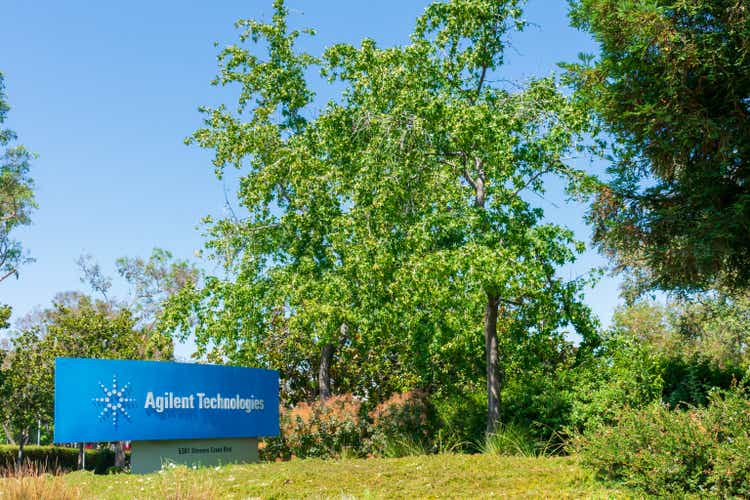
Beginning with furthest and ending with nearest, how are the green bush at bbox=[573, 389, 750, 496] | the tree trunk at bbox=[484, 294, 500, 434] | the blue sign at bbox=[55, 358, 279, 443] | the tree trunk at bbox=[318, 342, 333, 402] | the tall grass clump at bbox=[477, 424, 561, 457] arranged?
the tree trunk at bbox=[318, 342, 333, 402] → the tree trunk at bbox=[484, 294, 500, 434] → the tall grass clump at bbox=[477, 424, 561, 457] → the blue sign at bbox=[55, 358, 279, 443] → the green bush at bbox=[573, 389, 750, 496]

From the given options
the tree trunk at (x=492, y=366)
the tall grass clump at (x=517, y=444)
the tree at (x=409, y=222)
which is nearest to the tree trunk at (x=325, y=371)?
the tree at (x=409, y=222)

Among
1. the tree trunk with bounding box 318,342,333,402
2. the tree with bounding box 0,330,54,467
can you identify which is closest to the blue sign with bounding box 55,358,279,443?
the tree trunk with bounding box 318,342,333,402

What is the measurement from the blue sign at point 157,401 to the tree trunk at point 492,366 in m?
5.99

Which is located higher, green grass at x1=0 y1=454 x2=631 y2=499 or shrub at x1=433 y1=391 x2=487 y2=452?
shrub at x1=433 y1=391 x2=487 y2=452

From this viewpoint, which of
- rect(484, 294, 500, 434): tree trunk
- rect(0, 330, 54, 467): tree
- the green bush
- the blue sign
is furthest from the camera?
rect(0, 330, 54, 467): tree

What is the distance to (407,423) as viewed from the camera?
19203mm

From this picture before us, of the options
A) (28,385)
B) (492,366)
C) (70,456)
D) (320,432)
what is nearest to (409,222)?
(492,366)

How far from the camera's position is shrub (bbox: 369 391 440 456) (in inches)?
732

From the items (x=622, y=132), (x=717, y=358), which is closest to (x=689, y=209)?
(x=622, y=132)

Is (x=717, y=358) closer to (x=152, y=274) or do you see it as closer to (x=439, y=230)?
(x=439, y=230)

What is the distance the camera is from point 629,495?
9.05 m

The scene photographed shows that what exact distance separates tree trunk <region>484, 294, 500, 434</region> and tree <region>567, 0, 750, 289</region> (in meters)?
2.92

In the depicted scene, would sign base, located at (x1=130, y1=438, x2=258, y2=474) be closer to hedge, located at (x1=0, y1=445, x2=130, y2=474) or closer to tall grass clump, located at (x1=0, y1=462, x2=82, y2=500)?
tall grass clump, located at (x1=0, y1=462, x2=82, y2=500)

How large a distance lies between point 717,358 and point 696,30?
75.4 ft
